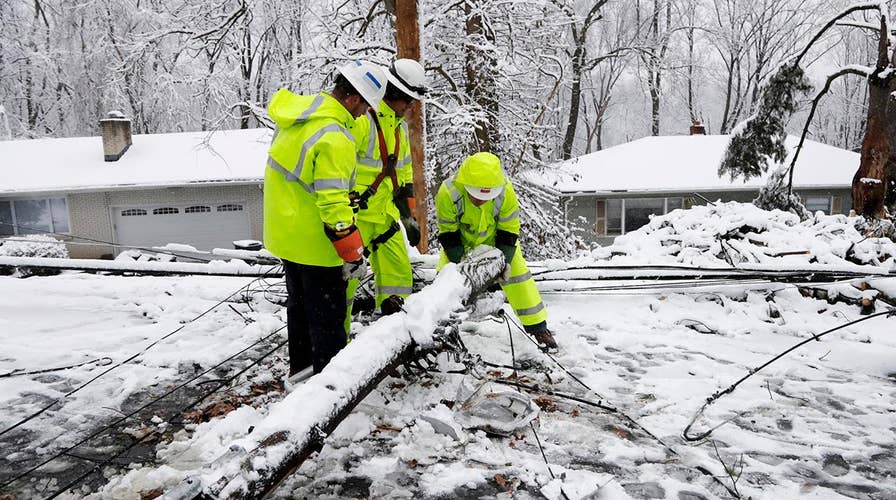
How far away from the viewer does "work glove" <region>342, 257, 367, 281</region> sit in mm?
3153

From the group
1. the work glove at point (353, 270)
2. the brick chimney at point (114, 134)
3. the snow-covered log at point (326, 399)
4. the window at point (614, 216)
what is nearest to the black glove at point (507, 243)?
the snow-covered log at point (326, 399)

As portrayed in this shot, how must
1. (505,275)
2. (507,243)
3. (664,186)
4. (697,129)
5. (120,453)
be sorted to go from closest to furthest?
1. (120,453)
2. (505,275)
3. (507,243)
4. (664,186)
5. (697,129)

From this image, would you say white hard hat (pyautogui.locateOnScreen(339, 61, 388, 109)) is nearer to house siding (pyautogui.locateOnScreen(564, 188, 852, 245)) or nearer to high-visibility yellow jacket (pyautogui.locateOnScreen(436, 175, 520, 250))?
high-visibility yellow jacket (pyautogui.locateOnScreen(436, 175, 520, 250))

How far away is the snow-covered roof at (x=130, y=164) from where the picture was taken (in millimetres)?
16547

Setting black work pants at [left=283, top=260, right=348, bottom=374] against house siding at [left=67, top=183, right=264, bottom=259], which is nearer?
black work pants at [left=283, top=260, right=348, bottom=374]

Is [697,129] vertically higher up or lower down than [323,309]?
higher up

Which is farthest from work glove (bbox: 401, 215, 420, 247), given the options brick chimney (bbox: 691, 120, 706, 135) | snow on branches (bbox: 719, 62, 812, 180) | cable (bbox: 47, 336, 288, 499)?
brick chimney (bbox: 691, 120, 706, 135)

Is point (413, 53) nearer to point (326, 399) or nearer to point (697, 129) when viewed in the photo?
point (326, 399)

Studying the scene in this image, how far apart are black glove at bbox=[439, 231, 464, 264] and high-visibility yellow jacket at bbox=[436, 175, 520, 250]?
38 millimetres

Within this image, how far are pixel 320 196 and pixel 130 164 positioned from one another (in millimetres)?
17505

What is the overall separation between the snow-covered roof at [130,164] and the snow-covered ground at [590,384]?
11751 millimetres

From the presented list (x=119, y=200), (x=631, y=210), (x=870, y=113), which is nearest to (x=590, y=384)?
(x=870, y=113)

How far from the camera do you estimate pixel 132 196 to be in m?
17.3

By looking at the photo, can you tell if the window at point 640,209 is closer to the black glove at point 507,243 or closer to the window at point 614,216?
the window at point 614,216
